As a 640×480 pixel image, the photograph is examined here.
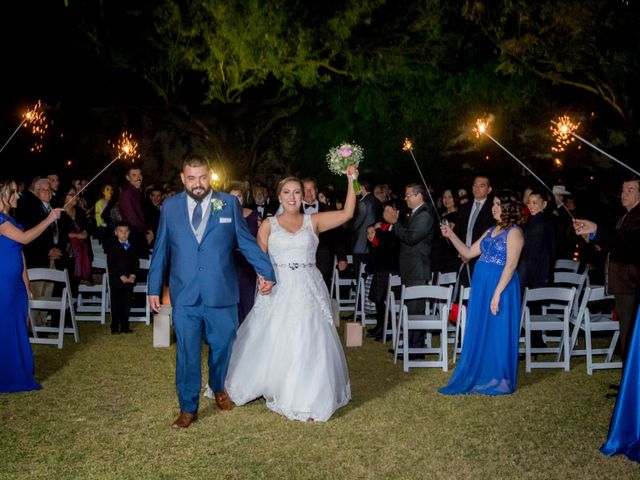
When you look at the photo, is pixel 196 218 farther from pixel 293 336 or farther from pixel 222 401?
pixel 222 401

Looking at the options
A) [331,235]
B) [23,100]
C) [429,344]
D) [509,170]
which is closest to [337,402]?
[429,344]

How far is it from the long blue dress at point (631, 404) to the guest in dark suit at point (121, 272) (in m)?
6.75

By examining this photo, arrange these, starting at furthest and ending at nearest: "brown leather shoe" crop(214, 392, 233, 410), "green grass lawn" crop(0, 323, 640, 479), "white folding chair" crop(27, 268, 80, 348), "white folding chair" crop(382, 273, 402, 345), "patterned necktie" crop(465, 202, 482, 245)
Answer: "patterned necktie" crop(465, 202, 482, 245) → "white folding chair" crop(27, 268, 80, 348) → "white folding chair" crop(382, 273, 402, 345) → "brown leather shoe" crop(214, 392, 233, 410) → "green grass lawn" crop(0, 323, 640, 479)

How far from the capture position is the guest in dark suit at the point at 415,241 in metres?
8.61

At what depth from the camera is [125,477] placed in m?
5.05

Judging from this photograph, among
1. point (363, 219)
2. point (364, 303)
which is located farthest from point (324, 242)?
point (364, 303)

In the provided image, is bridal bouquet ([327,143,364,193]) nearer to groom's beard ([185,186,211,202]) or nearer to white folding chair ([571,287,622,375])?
groom's beard ([185,186,211,202])

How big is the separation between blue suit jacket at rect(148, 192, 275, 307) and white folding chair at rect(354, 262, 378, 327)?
456 cm

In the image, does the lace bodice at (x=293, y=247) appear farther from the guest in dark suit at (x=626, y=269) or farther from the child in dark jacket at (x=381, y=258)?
the child in dark jacket at (x=381, y=258)

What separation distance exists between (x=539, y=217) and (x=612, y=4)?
24.9 ft

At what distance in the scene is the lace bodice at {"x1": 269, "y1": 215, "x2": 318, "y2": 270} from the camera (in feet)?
22.0

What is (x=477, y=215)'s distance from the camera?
9234 millimetres

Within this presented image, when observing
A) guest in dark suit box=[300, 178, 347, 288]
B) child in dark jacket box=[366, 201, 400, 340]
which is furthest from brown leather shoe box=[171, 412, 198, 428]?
guest in dark suit box=[300, 178, 347, 288]

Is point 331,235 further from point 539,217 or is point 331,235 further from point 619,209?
point 619,209
